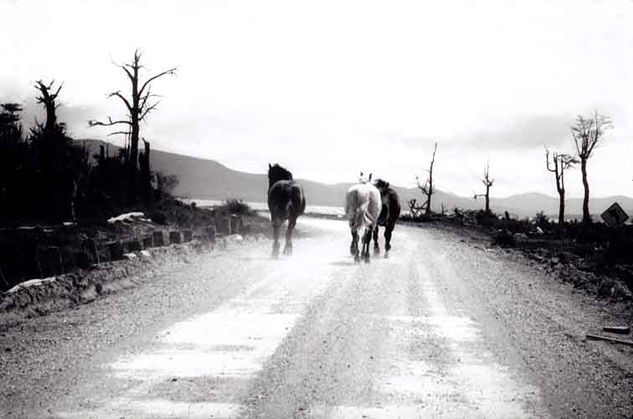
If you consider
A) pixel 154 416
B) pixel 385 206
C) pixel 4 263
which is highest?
pixel 385 206

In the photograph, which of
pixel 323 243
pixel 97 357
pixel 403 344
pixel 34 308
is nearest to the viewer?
pixel 97 357

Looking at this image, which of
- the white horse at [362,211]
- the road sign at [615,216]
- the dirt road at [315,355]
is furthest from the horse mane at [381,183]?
the road sign at [615,216]

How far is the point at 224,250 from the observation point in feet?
52.7

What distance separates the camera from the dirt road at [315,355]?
4574mm

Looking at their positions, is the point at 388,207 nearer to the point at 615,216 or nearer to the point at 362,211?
the point at 362,211

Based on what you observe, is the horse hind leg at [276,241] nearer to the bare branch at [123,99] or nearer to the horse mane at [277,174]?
the horse mane at [277,174]

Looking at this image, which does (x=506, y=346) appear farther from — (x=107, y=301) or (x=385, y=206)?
(x=385, y=206)

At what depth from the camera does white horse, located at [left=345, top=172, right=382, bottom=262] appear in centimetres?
1330

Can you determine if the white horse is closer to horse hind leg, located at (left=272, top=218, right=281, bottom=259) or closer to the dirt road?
horse hind leg, located at (left=272, top=218, right=281, bottom=259)

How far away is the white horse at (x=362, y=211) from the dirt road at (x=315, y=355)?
322 centimetres

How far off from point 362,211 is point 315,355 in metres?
7.72

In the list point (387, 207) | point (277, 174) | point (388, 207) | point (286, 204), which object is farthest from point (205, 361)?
point (388, 207)

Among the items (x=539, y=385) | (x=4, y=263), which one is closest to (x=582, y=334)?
(x=539, y=385)

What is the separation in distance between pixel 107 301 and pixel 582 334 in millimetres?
7369
